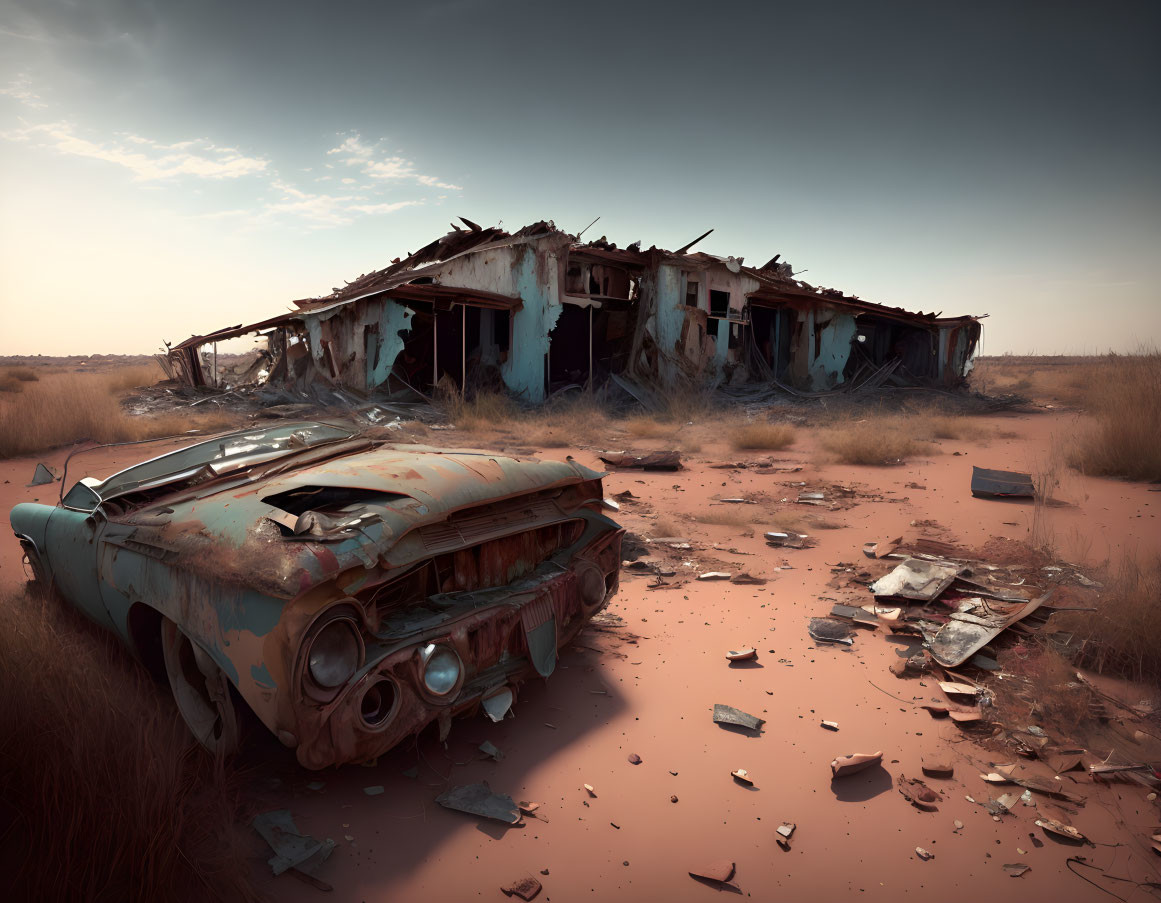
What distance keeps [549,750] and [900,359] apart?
81.3ft

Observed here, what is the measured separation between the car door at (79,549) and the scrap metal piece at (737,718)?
3066mm

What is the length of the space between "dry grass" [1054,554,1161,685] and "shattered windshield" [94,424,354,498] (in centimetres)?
463

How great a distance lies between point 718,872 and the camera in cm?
234

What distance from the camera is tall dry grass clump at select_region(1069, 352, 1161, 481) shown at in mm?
8125

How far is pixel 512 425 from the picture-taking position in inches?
552

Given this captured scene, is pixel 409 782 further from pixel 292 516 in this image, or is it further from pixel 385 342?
pixel 385 342

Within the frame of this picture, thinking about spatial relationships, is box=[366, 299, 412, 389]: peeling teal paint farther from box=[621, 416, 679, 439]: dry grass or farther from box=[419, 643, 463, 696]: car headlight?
box=[419, 643, 463, 696]: car headlight

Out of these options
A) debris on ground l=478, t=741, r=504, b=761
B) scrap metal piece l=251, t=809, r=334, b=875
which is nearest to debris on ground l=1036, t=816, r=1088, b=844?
debris on ground l=478, t=741, r=504, b=761

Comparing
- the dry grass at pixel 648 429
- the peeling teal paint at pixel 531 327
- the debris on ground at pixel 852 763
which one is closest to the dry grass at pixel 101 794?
the debris on ground at pixel 852 763

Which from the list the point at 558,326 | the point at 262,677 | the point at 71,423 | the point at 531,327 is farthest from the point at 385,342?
the point at 262,677

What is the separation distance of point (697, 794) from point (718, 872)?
1.47ft

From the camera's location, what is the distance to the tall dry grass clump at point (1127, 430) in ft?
26.7

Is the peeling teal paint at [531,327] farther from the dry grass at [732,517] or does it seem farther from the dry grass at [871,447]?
the dry grass at [732,517]

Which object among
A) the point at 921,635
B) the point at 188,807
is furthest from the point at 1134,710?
the point at 188,807
